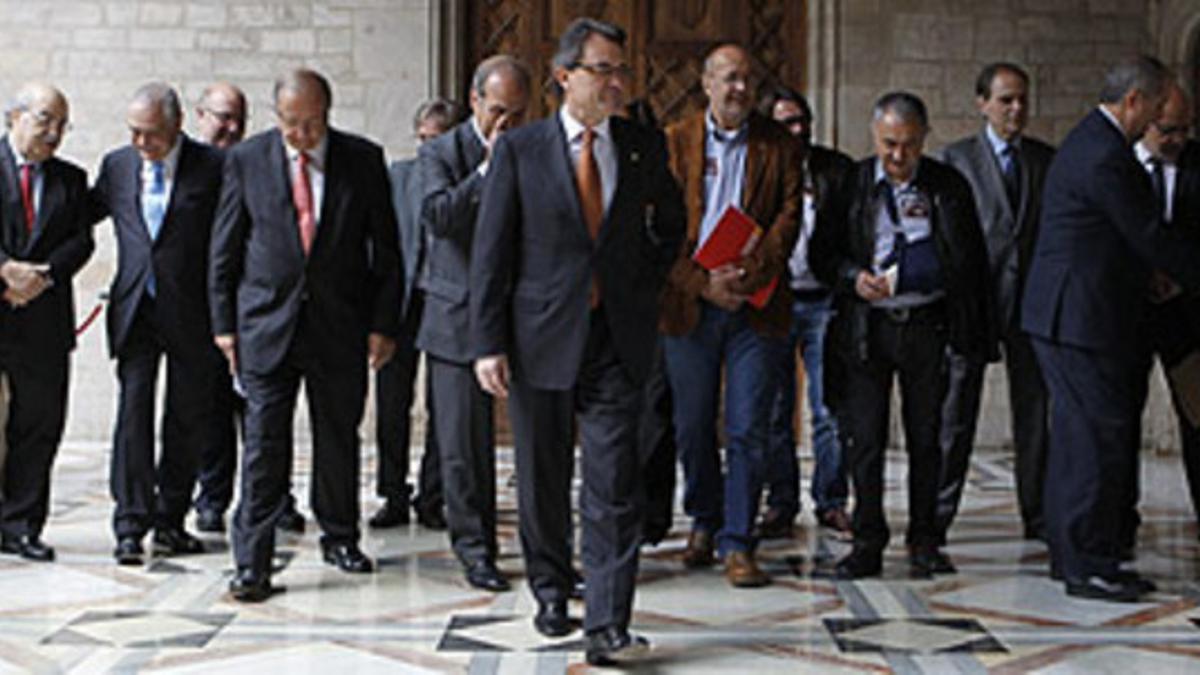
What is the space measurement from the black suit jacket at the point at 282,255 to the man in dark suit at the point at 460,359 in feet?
0.74

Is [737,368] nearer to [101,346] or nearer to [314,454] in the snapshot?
[314,454]

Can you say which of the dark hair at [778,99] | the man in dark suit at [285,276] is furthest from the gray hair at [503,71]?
the dark hair at [778,99]

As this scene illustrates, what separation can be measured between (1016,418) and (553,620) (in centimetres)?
237

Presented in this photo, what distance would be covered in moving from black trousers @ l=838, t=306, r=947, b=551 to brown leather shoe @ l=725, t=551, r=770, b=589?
41 centimetres

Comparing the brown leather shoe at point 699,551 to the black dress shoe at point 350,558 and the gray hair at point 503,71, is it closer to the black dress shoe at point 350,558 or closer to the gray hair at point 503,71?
the black dress shoe at point 350,558

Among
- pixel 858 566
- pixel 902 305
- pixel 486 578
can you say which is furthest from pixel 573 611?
pixel 902 305

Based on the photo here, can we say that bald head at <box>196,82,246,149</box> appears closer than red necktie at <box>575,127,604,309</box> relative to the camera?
No

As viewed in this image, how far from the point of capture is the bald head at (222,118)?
5.86m

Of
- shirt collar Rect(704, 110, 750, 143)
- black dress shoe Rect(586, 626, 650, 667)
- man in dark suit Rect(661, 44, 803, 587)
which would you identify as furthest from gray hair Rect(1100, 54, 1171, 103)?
black dress shoe Rect(586, 626, 650, 667)

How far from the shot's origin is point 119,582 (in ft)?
16.0

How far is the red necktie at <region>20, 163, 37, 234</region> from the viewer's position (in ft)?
17.3

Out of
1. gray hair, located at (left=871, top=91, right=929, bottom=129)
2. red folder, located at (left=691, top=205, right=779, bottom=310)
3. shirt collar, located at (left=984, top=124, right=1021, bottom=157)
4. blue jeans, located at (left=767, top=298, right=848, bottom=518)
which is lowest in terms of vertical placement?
blue jeans, located at (left=767, top=298, right=848, bottom=518)

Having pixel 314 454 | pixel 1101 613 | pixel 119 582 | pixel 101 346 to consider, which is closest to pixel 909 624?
pixel 1101 613

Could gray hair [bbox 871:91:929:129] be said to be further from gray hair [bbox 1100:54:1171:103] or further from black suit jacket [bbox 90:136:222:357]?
black suit jacket [bbox 90:136:222:357]
